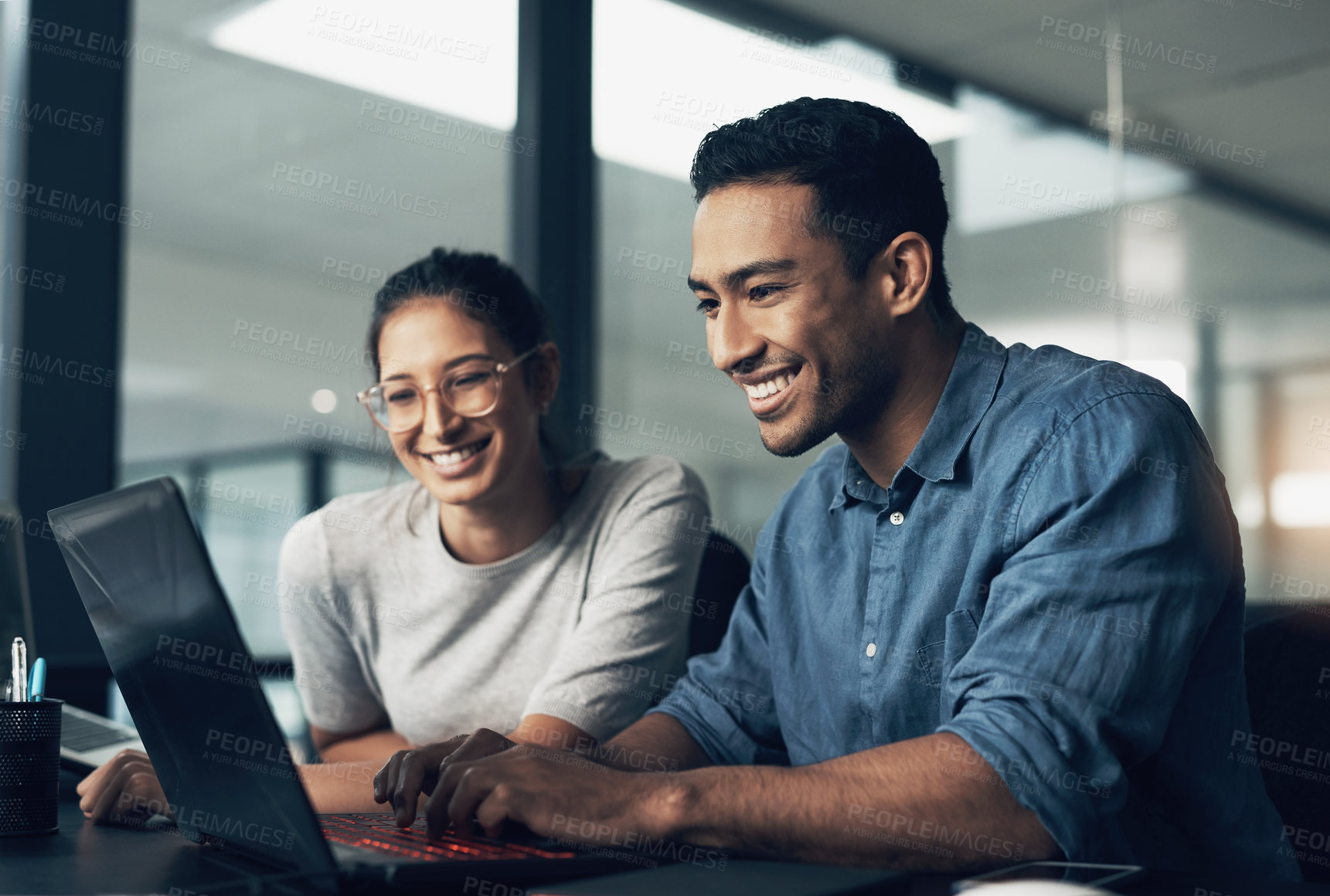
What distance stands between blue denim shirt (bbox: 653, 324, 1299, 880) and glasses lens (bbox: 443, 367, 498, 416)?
0.52 m

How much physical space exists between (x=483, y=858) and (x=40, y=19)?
230 centimetres

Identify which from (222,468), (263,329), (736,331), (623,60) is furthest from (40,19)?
(736,331)

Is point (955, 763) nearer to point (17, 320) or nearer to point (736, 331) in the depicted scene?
→ point (736, 331)

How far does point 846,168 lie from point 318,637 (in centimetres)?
106

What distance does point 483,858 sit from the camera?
71 cm

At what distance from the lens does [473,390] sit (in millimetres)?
1658

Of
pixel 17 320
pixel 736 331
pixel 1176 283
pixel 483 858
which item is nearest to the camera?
pixel 483 858

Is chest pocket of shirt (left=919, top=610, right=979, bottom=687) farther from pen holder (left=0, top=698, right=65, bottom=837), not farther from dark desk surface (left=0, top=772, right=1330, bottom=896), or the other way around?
pen holder (left=0, top=698, right=65, bottom=837)

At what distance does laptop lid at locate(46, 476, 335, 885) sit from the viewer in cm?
66

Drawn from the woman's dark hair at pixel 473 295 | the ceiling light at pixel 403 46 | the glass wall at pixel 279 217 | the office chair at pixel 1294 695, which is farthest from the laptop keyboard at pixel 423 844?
the ceiling light at pixel 403 46

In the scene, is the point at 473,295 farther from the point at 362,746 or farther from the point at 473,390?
the point at 362,746

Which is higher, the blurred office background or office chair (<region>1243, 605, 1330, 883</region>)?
the blurred office background

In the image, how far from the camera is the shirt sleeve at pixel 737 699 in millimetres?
1317

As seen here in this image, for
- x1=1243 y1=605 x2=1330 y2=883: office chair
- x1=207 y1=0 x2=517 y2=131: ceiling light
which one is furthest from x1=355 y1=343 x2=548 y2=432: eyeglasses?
x1=207 y1=0 x2=517 y2=131: ceiling light
